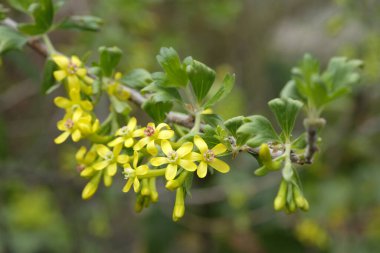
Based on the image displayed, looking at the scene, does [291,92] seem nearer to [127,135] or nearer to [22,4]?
[127,135]

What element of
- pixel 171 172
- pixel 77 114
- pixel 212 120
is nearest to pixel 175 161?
pixel 171 172

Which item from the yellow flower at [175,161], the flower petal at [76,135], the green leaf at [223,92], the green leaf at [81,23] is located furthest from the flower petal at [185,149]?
the green leaf at [81,23]

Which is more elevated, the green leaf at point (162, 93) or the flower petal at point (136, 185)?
the green leaf at point (162, 93)

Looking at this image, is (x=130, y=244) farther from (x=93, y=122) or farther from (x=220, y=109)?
(x=93, y=122)

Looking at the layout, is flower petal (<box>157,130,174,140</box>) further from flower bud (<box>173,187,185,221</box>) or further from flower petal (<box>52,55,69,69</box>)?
flower petal (<box>52,55,69,69</box>)

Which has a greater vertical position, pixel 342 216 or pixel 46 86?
pixel 46 86

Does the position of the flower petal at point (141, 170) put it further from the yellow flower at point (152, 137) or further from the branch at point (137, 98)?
the branch at point (137, 98)

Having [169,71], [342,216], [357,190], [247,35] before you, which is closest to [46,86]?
[169,71]
